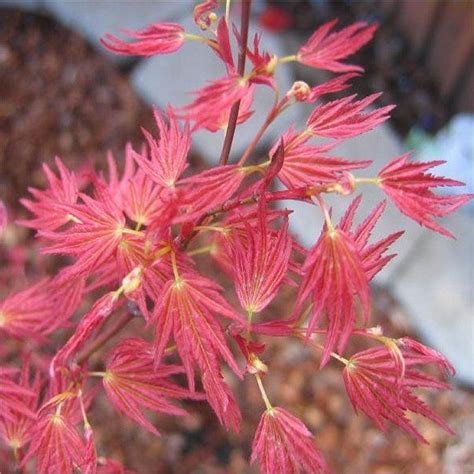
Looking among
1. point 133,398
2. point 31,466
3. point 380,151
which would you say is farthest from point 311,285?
point 380,151

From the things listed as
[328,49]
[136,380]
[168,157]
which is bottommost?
[136,380]

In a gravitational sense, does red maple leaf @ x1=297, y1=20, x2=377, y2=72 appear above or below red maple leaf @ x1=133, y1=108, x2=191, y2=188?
above

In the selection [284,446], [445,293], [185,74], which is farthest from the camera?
[185,74]

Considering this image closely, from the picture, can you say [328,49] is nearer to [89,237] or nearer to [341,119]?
[341,119]

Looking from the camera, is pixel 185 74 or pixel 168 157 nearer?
pixel 168 157

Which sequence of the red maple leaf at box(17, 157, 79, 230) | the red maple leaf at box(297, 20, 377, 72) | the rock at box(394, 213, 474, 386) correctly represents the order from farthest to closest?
the rock at box(394, 213, 474, 386)
the red maple leaf at box(17, 157, 79, 230)
the red maple leaf at box(297, 20, 377, 72)

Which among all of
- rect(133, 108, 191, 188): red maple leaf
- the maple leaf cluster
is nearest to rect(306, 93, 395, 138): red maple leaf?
the maple leaf cluster

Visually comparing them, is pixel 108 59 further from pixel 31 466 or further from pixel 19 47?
pixel 31 466

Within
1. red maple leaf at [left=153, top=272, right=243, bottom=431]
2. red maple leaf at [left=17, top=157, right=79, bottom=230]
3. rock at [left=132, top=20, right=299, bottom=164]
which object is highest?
red maple leaf at [left=153, top=272, right=243, bottom=431]

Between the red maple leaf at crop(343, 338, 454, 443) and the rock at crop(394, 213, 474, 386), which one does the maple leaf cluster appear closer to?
the red maple leaf at crop(343, 338, 454, 443)

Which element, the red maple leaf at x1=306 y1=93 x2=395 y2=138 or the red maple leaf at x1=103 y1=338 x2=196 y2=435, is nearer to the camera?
the red maple leaf at x1=306 y1=93 x2=395 y2=138

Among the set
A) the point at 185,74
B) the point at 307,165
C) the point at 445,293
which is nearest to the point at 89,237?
the point at 307,165
